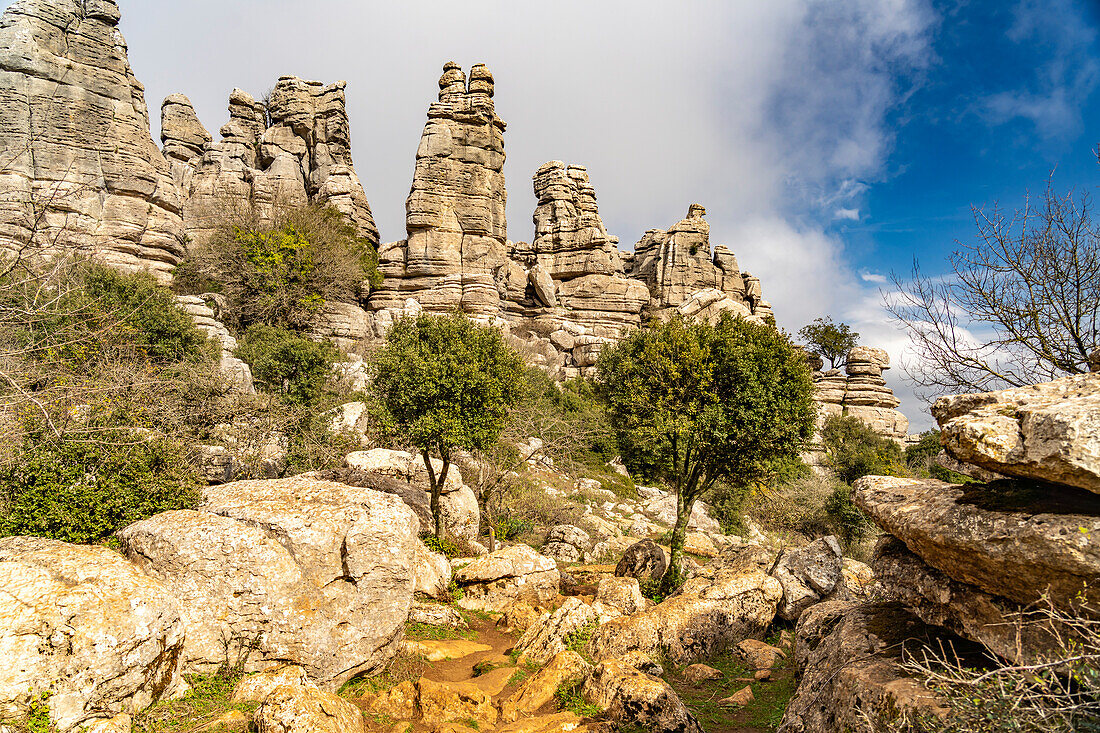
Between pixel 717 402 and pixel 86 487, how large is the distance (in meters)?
13.9

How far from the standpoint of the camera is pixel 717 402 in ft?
47.8

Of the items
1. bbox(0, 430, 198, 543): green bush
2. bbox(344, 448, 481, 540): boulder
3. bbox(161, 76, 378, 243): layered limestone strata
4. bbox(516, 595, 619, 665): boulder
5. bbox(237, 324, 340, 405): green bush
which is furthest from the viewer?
bbox(161, 76, 378, 243): layered limestone strata

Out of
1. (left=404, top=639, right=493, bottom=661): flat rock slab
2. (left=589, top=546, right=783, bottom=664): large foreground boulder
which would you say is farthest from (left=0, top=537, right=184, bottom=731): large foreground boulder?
(left=589, top=546, right=783, bottom=664): large foreground boulder

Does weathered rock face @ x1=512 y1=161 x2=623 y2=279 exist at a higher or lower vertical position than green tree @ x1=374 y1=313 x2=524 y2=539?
higher

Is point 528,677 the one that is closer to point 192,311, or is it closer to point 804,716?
point 804,716

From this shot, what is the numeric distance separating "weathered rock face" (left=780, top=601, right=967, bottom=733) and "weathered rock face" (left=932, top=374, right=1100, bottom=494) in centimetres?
176

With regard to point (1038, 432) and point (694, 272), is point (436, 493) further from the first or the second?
point (694, 272)

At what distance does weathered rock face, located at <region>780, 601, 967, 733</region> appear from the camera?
450 cm

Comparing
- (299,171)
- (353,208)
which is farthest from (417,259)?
(299,171)

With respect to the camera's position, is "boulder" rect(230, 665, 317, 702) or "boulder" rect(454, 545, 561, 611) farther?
"boulder" rect(454, 545, 561, 611)

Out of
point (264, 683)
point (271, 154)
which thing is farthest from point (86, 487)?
point (271, 154)

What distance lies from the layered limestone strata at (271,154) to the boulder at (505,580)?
3653 cm

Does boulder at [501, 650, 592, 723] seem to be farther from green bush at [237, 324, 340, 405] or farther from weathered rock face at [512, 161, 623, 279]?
weathered rock face at [512, 161, 623, 279]

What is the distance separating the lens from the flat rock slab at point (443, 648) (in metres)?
9.45
